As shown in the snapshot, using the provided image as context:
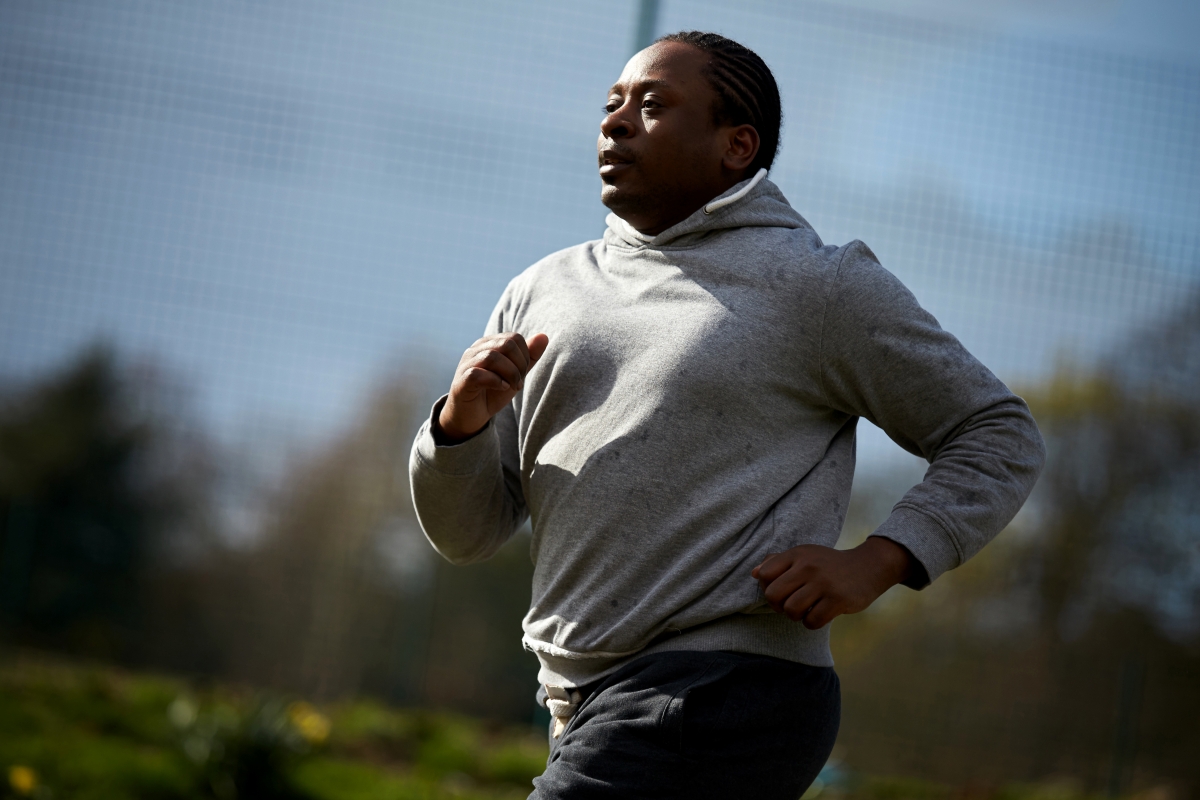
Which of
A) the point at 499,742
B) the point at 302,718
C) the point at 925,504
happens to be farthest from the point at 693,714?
the point at 499,742

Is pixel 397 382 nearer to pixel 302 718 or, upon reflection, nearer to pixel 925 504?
pixel 302 718

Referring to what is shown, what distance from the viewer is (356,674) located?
4648 mm

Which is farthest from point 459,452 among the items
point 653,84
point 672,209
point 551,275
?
point 653,84

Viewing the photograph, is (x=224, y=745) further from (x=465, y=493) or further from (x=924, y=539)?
(x=924, y=539)

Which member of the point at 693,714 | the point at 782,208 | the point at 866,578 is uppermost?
the point at 782,208

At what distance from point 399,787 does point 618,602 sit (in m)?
2.59

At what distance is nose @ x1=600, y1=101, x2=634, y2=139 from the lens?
144 centimetres

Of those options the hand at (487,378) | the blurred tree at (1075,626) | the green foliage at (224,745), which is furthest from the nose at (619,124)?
the blurred tree at (1075,626)

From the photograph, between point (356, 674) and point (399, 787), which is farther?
point (356, 674)

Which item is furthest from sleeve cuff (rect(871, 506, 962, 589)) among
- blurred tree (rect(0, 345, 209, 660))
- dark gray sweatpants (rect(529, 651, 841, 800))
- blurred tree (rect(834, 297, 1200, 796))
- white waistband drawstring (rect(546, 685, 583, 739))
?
blurred tree (rect(0, 345, 209, 660))

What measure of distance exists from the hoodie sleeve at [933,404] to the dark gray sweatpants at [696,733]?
21 cm

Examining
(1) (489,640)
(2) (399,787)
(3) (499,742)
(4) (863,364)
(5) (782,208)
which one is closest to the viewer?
(4) (863,364)

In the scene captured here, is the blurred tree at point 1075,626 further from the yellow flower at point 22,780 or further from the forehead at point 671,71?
the forehead at point 671,71

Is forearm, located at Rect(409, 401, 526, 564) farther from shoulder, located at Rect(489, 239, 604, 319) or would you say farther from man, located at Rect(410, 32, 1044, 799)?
shoulder, located at Rect(489, 239, 604, 319)
